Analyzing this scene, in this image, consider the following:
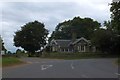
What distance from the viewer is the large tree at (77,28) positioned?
456 ft

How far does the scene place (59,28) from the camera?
159125 millimetres

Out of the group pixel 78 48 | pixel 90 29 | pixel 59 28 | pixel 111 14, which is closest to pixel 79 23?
pixel 90 29

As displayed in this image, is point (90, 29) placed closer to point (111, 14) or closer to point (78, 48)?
point (78, 48)

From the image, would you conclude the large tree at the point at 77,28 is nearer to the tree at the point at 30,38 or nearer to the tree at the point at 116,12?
the tree at the point at 30,38

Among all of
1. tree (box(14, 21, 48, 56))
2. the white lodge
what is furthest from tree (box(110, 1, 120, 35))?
tree (box(14, 21, 48, 56))

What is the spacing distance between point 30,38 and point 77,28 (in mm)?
37838

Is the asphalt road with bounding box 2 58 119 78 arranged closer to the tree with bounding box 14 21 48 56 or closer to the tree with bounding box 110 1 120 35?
the tree with bounding box 110 1 120 35

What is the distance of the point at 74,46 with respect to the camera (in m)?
113

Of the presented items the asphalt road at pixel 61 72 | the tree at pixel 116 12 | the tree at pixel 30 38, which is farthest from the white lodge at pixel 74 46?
the asphalt road at pixel 61 72

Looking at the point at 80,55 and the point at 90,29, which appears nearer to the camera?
the point at 80,55

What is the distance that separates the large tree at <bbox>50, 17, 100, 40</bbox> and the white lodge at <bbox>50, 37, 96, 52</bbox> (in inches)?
660

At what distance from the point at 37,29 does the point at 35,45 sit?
239 inches

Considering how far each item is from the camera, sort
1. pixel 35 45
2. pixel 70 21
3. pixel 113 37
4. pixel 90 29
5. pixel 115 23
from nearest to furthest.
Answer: pixel 115 23, pixel 113 37, pixel 35 45, pixel 90 29, pixel 70 21

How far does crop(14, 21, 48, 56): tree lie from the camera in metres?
109
